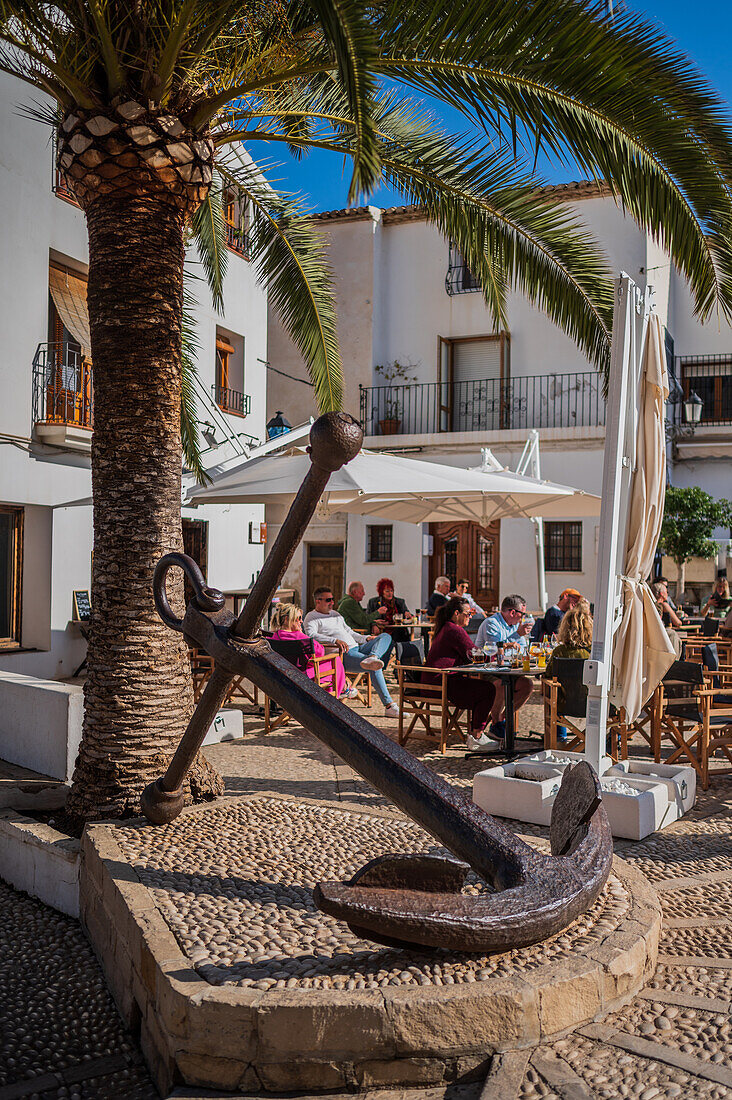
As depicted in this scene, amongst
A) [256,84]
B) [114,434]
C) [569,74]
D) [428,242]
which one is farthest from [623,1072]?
[428,242]

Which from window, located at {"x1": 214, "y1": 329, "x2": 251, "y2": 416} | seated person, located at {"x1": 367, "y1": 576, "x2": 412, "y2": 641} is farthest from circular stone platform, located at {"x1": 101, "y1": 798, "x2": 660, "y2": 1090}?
window, located at {"x1": 214, "y1": 329, "x2": 251, "y2": 416}

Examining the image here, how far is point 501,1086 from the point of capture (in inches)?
102

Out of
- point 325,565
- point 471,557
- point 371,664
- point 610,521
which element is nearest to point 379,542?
point 325,565

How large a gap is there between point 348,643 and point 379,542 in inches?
461

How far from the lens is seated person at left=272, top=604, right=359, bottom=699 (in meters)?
8.47

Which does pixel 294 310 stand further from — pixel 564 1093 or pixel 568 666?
pixel 564 1093

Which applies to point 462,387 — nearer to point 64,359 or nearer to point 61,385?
point 64,359

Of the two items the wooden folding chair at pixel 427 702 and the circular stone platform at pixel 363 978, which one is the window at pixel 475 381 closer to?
the wooden folding chair at pixel 427 702

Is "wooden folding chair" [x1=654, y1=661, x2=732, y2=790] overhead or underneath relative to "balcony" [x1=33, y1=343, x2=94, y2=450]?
underneath

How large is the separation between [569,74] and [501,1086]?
447 centimetres

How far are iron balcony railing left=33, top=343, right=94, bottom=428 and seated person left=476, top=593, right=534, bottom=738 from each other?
5.92m

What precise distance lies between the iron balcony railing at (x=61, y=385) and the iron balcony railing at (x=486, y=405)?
9.69 metres

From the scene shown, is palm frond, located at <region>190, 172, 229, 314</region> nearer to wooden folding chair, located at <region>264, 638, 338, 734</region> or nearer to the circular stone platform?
wooden folding chair, located at <region>264, 638, 338, 734</region>

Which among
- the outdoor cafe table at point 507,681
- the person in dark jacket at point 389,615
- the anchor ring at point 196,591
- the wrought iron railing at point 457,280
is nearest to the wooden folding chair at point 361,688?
the person in dark jacket at point 389,615
